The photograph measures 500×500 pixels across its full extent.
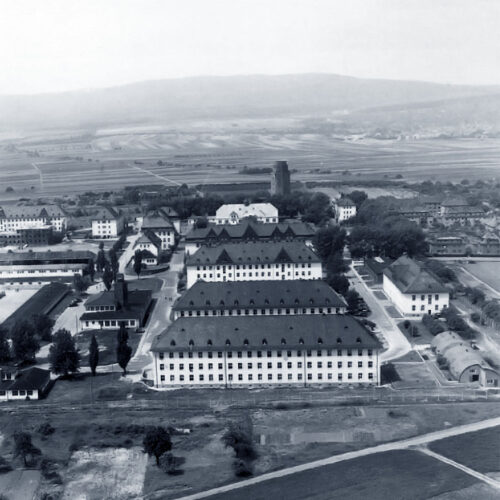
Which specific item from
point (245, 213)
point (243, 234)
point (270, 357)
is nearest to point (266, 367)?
point (270, 357)

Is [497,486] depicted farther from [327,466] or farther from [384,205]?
[384,205]

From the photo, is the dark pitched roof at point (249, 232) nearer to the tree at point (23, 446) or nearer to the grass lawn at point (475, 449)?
the grass lawn at point (475, 449)

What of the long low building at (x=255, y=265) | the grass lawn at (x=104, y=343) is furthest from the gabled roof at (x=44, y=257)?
the grass lawn at (x=104, y=343)

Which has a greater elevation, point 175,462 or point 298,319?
point 298,319

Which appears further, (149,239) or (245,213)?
(245,213)

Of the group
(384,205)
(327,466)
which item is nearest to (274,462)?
(327,466)

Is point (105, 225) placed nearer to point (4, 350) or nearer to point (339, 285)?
point (339, 285)
